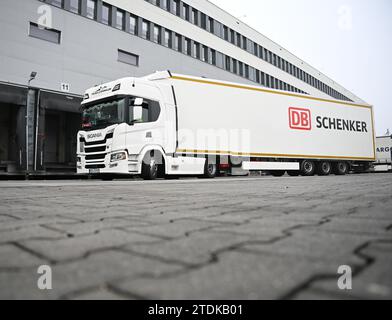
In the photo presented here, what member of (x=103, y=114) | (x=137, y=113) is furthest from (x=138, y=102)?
(x=103, y=114)

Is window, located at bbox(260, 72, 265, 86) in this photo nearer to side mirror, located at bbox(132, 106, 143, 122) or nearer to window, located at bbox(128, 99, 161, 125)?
window, located at bbox(128, 99, 161, 125)

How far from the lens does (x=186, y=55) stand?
2566 centimetres

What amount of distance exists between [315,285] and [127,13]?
77.3 feet

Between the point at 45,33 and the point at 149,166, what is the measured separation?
11.6m

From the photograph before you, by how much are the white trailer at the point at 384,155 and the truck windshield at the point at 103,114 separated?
24502 millimetres

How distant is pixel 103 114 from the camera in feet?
35.3

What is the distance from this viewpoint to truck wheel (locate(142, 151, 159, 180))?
10547mm

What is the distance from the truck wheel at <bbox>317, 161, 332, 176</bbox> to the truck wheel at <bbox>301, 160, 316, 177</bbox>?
0.57 meters

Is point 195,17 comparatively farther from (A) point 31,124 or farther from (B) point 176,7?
(A) point 31,124

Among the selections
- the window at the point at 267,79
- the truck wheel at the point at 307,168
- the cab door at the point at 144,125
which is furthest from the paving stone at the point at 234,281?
the window at the point at 267,79

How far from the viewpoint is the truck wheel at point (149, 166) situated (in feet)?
34.6

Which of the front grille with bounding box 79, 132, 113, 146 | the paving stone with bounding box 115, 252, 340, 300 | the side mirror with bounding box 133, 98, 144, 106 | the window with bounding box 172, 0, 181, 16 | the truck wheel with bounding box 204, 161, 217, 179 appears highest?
the window with bounding box 172, 0, 181, 16

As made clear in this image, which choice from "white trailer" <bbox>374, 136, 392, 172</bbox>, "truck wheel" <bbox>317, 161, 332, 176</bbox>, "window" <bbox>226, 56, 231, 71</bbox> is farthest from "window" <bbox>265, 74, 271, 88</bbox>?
"truck wheel" <bbox>317, 161, 332, 176</bbox>
